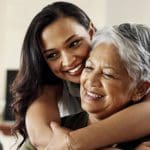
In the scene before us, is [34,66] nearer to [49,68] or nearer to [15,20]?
[49,68]

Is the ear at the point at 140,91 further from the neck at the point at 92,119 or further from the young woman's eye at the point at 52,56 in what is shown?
the young woman's eye at the point at 52,56

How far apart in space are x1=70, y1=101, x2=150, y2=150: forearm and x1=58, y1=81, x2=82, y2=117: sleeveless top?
15.9 inches

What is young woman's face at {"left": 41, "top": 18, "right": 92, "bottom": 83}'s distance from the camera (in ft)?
4.62

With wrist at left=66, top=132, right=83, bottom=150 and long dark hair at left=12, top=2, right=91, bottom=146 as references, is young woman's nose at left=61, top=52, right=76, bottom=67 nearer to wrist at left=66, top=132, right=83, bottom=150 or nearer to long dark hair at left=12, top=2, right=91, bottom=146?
long dark hair at left=12, top=2, right=91, bottom=146

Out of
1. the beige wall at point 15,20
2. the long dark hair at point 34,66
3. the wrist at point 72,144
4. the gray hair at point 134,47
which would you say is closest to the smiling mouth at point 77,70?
the long dark hair at point 34,66

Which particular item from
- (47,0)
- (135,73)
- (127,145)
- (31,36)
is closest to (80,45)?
(31,36)

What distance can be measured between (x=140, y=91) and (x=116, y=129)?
0.49 ft

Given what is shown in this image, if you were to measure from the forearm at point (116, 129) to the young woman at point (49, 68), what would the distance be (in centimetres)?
9

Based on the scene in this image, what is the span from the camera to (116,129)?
1.16 meters

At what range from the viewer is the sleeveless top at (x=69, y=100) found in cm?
158

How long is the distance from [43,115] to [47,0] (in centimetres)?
329

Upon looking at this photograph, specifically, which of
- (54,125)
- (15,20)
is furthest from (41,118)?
(15,20)

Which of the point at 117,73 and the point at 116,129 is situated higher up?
the point at 117,73

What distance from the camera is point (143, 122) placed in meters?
1.19
